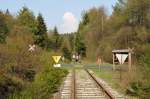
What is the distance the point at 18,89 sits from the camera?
19.7 m

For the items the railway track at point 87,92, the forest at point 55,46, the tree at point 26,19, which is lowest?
the railway track at point 87,92

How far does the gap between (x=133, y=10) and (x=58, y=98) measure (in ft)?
177

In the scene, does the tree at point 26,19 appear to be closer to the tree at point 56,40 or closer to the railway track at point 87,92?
the tree at point 56,40

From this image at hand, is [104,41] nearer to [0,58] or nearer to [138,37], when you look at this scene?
[138,37]

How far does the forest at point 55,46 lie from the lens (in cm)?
1978

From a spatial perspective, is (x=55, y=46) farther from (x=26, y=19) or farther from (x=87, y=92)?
(x=87, y=92)

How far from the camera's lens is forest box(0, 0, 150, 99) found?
64.9 ft

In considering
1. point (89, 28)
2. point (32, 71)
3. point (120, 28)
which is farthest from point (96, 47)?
point (32, 71)

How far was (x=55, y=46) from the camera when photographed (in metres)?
138

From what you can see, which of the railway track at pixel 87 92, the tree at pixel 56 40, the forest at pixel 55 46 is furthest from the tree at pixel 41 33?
the railway track at pixel 87 92

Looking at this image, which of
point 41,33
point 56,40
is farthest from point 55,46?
point 41,33

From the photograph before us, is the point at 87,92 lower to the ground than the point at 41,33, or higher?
lower

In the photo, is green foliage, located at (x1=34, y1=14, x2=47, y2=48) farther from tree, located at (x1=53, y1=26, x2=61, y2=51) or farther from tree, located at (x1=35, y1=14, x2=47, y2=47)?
tree, located at (x1=53, y1=26, x2=61, y2=51)

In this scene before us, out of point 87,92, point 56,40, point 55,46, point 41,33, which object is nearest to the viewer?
point 87,92
